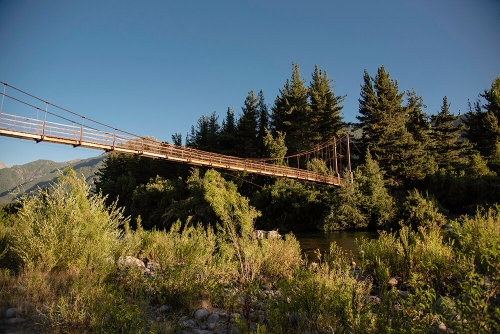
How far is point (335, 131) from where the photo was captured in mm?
27969

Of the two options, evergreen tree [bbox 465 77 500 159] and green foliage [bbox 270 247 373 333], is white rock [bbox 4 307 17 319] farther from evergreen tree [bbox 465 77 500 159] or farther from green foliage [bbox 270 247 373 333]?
evergreen tree [bbox 465 77 500 159]

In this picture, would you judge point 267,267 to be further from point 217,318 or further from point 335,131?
point 335,131

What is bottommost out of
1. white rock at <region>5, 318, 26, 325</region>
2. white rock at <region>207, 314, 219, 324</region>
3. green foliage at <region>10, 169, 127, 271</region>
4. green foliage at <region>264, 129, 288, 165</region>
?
white rock at <region>207, 314, 219, 324</region>

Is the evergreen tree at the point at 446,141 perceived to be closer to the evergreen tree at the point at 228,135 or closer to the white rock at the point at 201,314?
the evergreen tree at the point at 228,135

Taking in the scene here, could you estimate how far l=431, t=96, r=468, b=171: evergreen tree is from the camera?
26.0 m

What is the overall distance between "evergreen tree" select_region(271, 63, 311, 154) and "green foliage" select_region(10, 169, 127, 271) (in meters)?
24.0

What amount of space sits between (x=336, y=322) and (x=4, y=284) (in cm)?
430

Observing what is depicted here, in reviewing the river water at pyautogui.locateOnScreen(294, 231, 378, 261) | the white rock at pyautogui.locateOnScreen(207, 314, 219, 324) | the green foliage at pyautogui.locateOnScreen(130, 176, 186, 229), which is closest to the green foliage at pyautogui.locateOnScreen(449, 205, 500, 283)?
the white rock at pyautogui.locateOnScreen(207, 314, 219, 324)

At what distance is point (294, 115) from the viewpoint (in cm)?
2991

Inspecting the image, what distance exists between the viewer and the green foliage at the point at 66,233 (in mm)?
4672

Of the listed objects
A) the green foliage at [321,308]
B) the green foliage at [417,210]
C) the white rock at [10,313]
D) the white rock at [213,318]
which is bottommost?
the white rock at [213,318]

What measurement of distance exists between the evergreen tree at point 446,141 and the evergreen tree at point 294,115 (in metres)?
10.9

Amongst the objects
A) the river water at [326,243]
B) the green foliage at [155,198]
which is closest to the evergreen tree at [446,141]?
the river water at [326,243]

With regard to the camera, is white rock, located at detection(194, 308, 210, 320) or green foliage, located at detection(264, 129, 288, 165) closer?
white rock, located at detection(194, 308, 210, 320)
